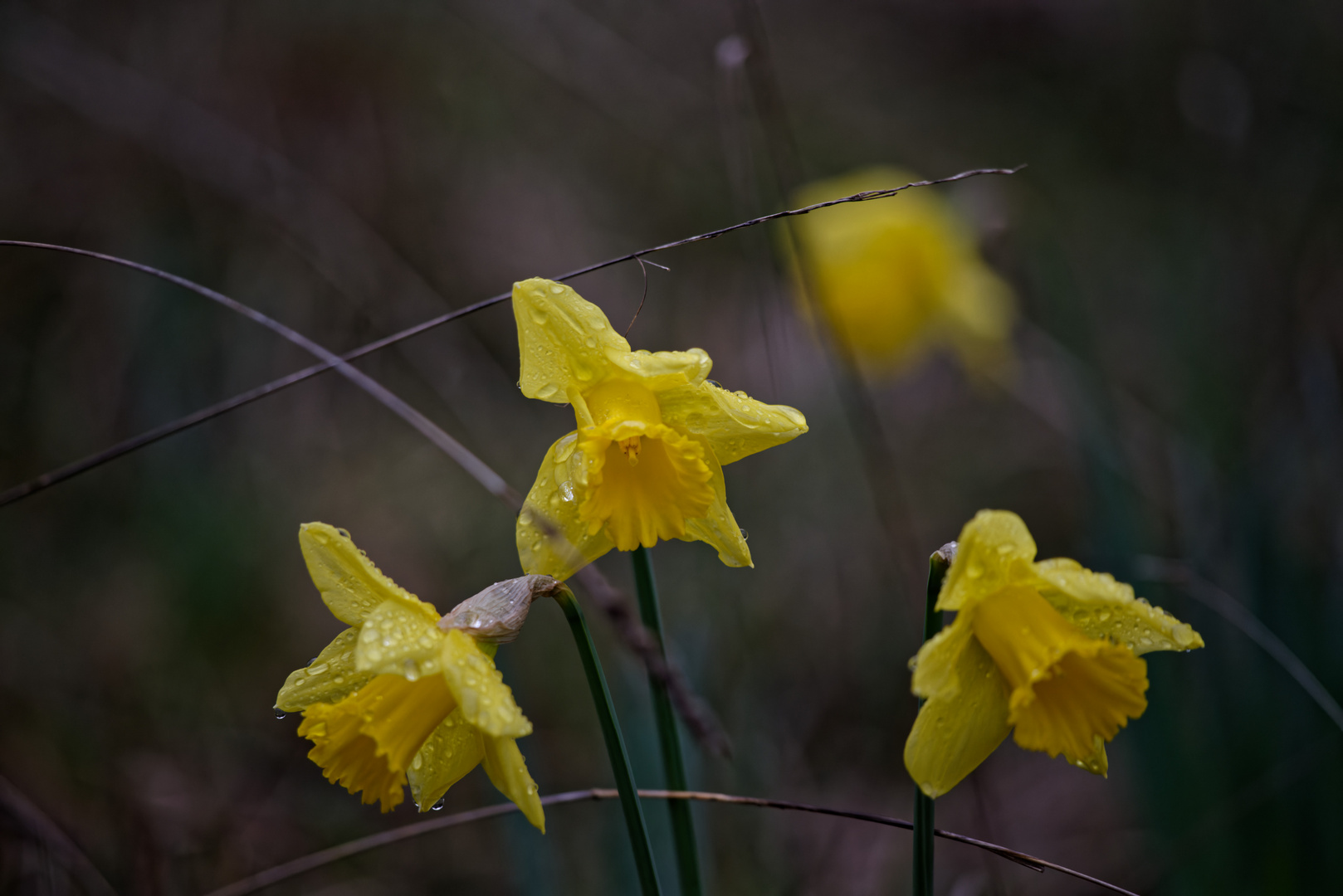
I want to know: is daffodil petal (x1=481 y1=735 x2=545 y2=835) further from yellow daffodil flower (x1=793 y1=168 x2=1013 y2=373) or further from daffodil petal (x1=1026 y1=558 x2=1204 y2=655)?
yellow daffodil flower (x1=793 y1=168 x2=1013 y2=373)

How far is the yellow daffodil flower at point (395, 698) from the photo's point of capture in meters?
0.99

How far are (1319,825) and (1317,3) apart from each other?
4.43 meters

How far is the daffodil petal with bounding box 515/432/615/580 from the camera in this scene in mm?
1136

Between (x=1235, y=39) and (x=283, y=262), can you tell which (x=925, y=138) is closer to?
(x=1235, y=39)

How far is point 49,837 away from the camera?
1643mm

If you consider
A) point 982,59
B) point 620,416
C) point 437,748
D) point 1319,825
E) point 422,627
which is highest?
point 982,59

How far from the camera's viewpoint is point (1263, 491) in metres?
2.09

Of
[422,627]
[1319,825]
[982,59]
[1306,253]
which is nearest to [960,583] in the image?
[422,627]

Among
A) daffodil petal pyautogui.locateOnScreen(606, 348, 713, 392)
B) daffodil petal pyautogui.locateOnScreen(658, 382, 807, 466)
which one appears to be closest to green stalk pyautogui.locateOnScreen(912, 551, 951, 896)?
daffodil petal pyautogui.locateOnScreen(658, 382, 807, 466)

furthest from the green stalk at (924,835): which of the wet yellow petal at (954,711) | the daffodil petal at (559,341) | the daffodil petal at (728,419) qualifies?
the daffodil petal at (559,341)

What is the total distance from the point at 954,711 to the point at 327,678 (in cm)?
86

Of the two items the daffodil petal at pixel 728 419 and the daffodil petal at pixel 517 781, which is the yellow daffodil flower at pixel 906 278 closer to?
the daffodil petal at pixel 728 419

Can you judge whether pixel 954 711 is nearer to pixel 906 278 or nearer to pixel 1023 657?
pixel 1023 657

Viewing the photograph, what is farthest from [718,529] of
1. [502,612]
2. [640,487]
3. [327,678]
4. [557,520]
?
[327,678]
